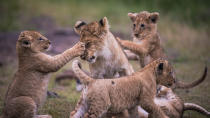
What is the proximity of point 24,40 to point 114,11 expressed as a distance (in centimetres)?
1085

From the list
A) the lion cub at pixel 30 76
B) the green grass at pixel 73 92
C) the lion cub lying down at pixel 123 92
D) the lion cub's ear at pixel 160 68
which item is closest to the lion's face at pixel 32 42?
the lion cub at pixel 30 76

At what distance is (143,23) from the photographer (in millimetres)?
7754

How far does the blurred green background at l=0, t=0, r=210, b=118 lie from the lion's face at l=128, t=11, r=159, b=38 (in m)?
1.65

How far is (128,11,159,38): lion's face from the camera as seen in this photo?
306 inches

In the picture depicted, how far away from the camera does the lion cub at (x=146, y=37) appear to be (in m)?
7.75

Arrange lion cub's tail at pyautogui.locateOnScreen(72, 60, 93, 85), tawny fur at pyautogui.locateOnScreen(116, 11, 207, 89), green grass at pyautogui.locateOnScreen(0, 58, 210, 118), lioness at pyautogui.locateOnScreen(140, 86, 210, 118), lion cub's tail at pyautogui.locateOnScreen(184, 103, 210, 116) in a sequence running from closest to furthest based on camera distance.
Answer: lion cub's tail at pyautogui.locateOnScreen(72, 60, 93, 85)
lioness at pyautogui.locateOnScreen(140, 86, 210, 118)
lion cub's tail at pyautogui.locateOnScreen(184, 103, 210, 116)
green grass at pyautogui.locateOnScreen(0, 58, 210, 118)
tawny fur at pyautogui.locateOnScreen(116, 11, 207, 89)

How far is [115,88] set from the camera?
575cm

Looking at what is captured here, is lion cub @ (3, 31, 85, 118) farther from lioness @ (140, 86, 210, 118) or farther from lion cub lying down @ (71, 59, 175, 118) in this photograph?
lioness @ (140, 86, 210, 118)

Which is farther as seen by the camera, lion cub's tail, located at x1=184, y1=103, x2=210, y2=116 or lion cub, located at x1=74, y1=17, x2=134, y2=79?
lion cub's tail, located at x1=184, y1=103, x2=210, y2=116

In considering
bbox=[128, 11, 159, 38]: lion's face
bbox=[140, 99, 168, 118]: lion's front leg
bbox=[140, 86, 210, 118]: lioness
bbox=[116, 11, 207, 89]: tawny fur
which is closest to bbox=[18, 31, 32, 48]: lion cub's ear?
bbox=[140, 99, 168, 118]: lion's front leg

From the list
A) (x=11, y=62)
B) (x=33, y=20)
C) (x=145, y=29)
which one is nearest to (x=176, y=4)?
(x=33, y=20)

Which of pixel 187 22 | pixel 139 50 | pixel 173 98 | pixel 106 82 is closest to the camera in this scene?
pixel 106 82

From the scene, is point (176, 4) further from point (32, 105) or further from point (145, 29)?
point (32, 105)

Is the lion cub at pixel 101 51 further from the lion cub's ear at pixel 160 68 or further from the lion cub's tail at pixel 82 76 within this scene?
the lion cub's ear at pixel 160 68
